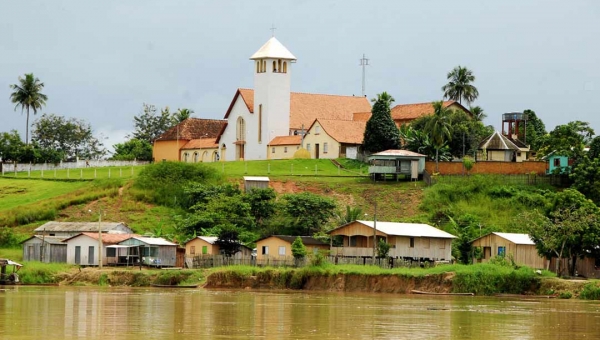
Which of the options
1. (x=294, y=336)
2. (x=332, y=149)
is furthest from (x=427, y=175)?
(x=294, y=336)

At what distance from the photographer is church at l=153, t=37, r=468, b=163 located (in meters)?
105

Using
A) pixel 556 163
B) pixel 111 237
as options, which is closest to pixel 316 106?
pixel 556 163

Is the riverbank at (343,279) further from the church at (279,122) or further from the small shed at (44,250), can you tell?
the church at (279,122)

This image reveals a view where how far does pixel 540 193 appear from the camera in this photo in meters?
86.9

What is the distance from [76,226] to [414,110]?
1665 inches

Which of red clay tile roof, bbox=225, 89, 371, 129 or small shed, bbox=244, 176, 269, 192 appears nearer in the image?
small shed, bbox=244, 176, 269, 192

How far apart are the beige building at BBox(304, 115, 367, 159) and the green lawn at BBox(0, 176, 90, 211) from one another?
2069 centimetres

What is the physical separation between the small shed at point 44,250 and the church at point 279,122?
112 ft

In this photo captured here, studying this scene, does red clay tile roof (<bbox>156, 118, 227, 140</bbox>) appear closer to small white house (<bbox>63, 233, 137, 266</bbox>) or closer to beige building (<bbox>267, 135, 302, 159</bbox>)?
beige building (<bbox>267, 135, 302, 159</bbox>)

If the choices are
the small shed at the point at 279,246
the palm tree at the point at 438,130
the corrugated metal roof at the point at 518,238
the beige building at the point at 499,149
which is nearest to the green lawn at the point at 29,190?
the small shed at the point at 279,246

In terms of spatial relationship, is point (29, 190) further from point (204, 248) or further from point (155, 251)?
point (204, 248)

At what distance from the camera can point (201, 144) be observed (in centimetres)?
11562

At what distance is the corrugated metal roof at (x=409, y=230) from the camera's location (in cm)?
7112

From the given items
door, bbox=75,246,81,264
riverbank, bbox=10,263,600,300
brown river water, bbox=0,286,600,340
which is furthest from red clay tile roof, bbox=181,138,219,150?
brown river water, bbox=0,286,600,340
